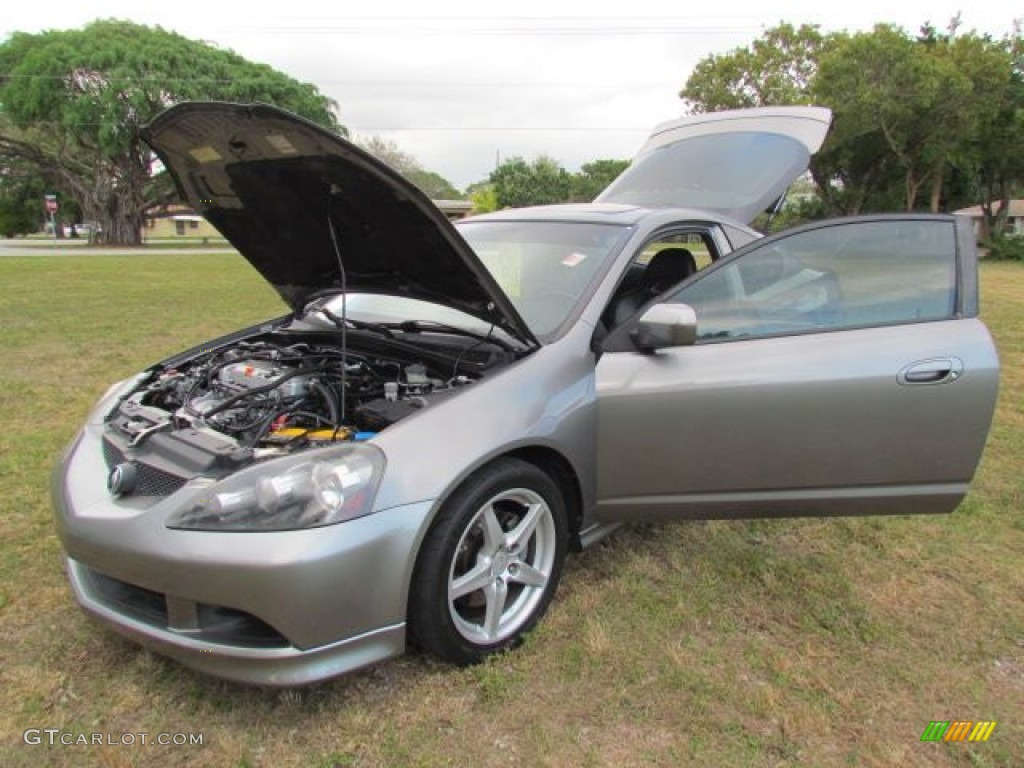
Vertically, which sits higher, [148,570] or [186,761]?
[148,570]

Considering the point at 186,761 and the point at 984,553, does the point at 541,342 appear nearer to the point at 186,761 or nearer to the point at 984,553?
the point at 186,761

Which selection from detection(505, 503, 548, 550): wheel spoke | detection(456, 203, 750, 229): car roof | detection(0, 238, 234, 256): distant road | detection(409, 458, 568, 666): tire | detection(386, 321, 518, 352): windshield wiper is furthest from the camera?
detection(0, 238, 234, 256): distant road

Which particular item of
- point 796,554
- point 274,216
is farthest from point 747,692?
point 274,216

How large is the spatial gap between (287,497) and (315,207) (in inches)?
51.5

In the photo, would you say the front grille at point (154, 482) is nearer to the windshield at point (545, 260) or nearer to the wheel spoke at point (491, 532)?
the wheel spoke at point (491, 532)

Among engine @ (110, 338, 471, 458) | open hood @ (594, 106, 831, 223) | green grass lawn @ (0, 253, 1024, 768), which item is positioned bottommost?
green grass lawn @ (0, 253, 1024, 768)

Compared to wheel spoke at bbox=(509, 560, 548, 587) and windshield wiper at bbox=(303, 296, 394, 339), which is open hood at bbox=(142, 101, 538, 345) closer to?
windshield wiper at bbox=(303, 296, 394, 339)

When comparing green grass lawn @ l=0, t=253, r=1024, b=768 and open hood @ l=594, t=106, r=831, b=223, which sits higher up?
open hood @ l=594, t=106, r=831, b=223

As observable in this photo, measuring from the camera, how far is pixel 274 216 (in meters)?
3.08

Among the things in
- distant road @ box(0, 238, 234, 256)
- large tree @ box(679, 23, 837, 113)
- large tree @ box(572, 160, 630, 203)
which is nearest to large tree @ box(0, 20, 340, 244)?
distant road @ box(0, 238, 234, 256)

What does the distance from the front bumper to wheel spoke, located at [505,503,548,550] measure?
453mm

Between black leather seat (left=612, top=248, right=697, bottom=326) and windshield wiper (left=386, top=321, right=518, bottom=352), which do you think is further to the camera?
black leather seat (left=612, top=248, right=697, bottom=326)

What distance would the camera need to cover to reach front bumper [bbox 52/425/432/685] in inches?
77.2

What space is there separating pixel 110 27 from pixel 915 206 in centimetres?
3877
